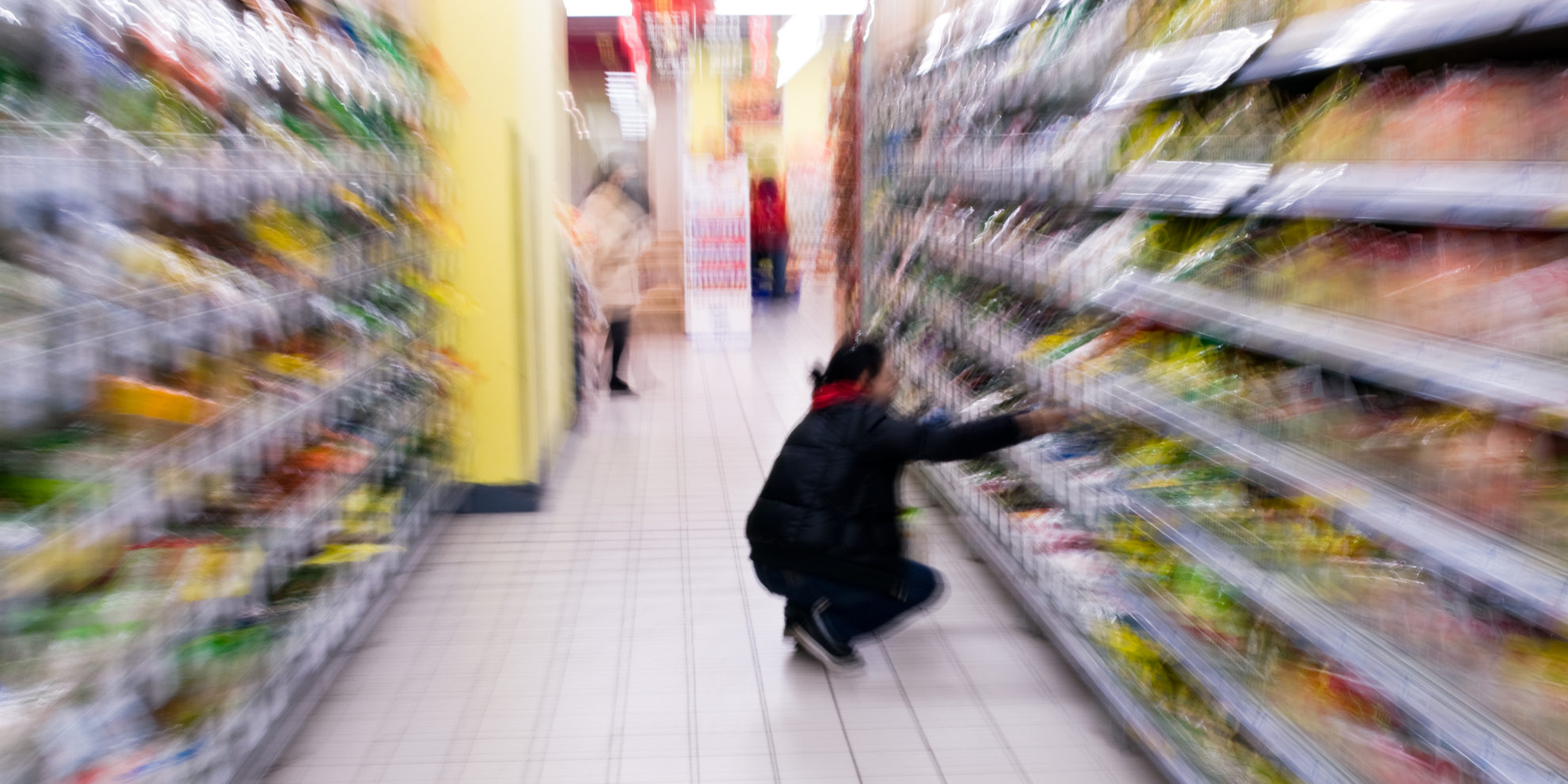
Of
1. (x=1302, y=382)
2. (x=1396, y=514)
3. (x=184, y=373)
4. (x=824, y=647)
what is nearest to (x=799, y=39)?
(x=824, y=647)

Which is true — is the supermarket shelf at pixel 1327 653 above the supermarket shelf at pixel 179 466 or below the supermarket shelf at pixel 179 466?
below

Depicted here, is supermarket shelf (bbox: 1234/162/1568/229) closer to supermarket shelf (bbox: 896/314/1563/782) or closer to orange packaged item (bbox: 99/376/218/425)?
supermarket shelf (bbox: 896/314/1563/782)

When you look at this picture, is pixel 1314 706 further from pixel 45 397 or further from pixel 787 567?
pixel 45 397

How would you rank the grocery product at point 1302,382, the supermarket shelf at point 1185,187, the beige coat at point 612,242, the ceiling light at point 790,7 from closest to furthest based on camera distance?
the grocery product at point 1302,382, the supermarket shelf at point 1185,187, the beige coat at point 612,242, the ceiling light at point 790,7

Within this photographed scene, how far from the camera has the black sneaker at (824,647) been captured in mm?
3436

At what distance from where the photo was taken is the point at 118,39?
2.25 m

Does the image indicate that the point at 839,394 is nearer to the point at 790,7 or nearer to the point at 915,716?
the point at 915,716

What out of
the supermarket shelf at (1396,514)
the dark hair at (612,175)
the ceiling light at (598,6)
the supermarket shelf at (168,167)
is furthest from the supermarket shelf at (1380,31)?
the ceiling light at (598,6)

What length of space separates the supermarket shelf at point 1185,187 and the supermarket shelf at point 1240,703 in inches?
36.9

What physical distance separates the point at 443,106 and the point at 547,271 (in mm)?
1188

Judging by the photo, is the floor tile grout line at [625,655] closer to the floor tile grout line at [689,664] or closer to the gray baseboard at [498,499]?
the floor tile grout line at [689,664]

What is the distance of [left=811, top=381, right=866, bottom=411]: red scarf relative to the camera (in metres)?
3.39

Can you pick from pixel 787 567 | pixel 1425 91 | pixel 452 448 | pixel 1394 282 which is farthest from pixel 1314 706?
pixel 452 448

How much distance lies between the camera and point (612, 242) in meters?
7.62
